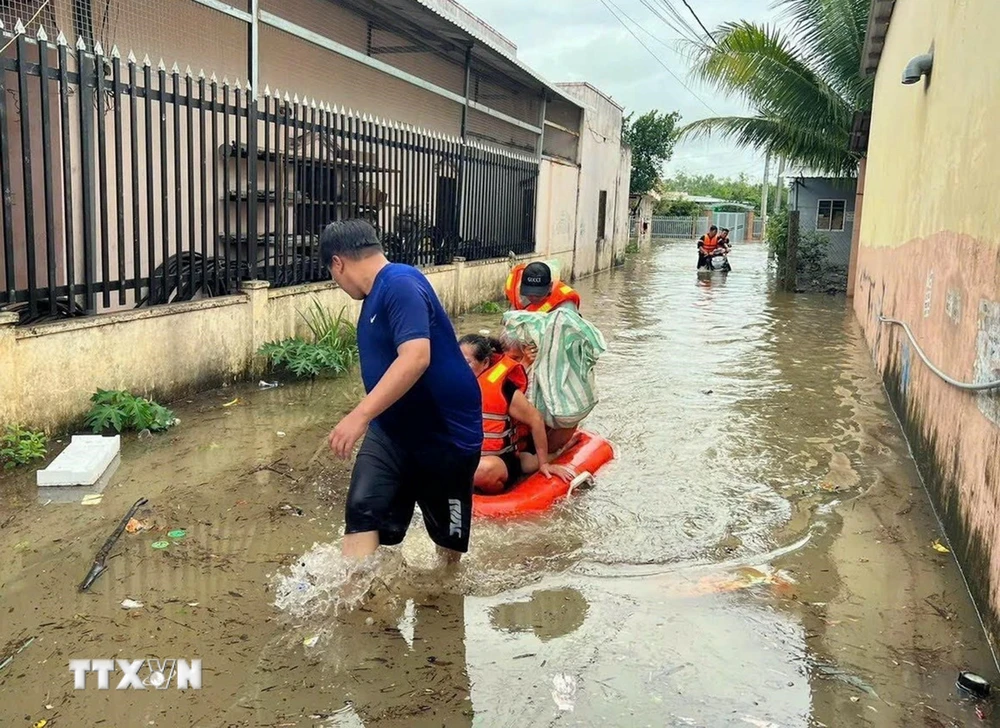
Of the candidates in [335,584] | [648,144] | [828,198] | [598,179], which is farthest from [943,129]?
[648,144]

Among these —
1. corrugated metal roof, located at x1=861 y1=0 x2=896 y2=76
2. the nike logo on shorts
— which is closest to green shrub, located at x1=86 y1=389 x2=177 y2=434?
the nike logo on shorts

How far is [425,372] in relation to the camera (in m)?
3.34

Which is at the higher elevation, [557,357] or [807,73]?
[807,73]

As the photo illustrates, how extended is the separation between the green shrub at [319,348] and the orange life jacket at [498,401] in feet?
10.4

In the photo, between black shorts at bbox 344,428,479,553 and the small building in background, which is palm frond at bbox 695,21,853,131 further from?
black shorts at bbox 344,428,479,553

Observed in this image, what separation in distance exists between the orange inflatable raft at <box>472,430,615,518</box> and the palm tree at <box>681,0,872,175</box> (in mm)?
15596

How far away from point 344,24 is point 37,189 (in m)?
5.97

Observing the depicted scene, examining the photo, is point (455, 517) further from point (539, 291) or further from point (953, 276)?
point (953, 276)

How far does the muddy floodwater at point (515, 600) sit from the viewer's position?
2971 millimetres

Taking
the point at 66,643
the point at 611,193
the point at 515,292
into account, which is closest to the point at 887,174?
the point at 515,292

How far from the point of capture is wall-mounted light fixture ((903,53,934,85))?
25.7ft

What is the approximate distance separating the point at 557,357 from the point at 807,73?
16.1m

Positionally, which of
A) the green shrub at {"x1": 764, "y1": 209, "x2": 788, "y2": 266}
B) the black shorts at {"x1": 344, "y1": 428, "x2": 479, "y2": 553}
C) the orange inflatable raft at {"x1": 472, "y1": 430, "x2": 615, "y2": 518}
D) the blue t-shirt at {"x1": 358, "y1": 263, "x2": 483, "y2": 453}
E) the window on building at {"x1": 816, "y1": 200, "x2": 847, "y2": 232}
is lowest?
the orange inflatable raft at {"x1": 472, "y1": 430, "x2": 615, "y2": 518}

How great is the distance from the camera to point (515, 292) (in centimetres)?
579
